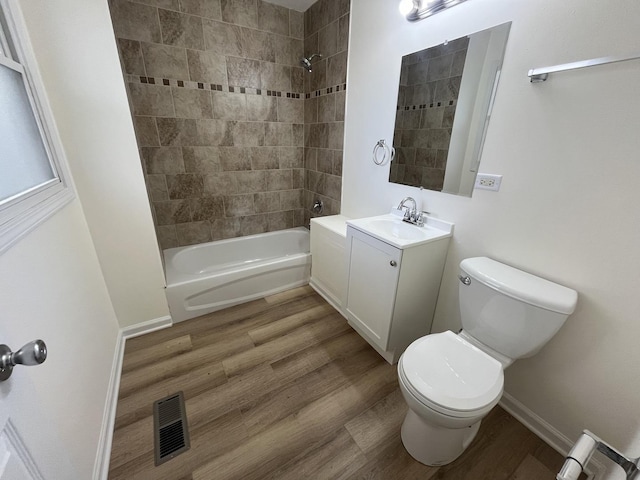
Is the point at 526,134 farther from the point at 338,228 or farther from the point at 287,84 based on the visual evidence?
the point at 287,84

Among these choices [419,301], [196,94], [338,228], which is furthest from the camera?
[196,94]

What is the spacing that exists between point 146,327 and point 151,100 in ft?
5.93

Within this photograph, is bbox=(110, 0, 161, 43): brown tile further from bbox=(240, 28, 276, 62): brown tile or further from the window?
the window

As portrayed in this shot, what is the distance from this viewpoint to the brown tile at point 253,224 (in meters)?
2.91

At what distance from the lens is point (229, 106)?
248cm

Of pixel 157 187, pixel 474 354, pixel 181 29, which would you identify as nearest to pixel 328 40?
pixel 181 29

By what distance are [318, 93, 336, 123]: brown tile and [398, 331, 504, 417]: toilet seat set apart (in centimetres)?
205

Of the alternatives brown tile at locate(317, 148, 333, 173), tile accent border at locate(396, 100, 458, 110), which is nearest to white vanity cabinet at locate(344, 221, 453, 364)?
tile accent border at locate(396, 100, 458, 110)

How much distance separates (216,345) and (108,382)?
0.60 metres

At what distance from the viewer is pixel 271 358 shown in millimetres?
1759

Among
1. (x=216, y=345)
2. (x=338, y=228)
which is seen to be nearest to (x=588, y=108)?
(x=338, y=228)

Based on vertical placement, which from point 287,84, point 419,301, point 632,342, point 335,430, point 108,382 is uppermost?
point 287,84

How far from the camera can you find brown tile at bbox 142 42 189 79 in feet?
6.84

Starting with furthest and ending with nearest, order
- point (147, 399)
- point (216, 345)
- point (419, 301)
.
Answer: point (216, 345), point (419, 301), point (147, 399)
